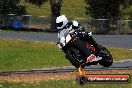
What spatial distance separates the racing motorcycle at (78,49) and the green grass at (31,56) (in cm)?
2099

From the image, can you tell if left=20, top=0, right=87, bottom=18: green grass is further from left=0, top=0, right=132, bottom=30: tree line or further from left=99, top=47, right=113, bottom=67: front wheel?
left=99, top=47, right=113, bottom=67: front wheel

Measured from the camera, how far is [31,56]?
32.8 metres

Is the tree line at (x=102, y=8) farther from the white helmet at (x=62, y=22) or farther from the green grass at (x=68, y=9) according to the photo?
the white helmet at (x=62, y=22)

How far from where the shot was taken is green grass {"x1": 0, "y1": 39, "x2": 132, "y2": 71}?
2961 centimetres

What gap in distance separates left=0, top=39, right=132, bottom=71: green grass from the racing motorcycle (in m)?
21.0

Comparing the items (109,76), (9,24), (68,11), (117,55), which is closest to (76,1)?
(68,11)

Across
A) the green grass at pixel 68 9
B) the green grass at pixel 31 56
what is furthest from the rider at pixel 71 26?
the green grass at pixel 68 9

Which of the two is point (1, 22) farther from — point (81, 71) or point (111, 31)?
point (81, 71)

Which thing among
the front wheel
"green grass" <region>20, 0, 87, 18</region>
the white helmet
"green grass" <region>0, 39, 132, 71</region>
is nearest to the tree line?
"green grass" <region>20, 0, 87, 18</region>

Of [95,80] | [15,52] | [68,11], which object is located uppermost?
[95,80]

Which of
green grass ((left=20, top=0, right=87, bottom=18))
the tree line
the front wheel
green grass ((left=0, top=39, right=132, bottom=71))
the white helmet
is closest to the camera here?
the white helmet

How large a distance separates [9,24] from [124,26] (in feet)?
51.3

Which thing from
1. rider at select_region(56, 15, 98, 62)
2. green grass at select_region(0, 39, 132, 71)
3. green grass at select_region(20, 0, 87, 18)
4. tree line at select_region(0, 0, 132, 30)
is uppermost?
rider at select_region(56, 15, 98, 62)

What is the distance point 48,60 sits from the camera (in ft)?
103
